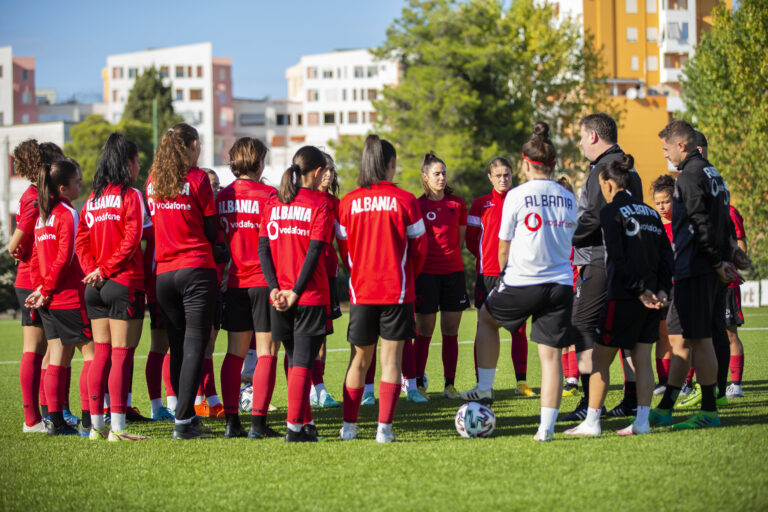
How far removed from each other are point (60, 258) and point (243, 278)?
1616 mm

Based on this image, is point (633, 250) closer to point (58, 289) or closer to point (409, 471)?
point (409, 471)

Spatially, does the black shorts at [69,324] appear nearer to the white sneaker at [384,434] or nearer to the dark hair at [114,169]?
the dark hair at [114,169]

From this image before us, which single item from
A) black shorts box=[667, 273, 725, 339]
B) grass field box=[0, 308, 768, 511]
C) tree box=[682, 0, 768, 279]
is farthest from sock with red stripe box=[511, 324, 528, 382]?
tree box=[682, 0, 768, 279]

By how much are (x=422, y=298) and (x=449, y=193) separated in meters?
1.18

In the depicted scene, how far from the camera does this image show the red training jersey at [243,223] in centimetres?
698

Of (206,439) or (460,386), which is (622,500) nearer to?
(206,439)

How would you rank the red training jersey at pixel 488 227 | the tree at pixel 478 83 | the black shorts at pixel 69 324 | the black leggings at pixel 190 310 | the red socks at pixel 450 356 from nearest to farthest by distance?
the black leggings at pixel 190 310 < the black shorts at pixel 69 324 < the red training jersey at pixel 488 227 < the red socks at pixel 450 356 < the tree at pixel 478 83

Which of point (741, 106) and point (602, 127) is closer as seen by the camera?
point (602, 127)

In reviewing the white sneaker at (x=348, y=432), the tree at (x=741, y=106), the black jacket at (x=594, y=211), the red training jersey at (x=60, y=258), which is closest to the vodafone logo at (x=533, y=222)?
the black jacket at (x=594, y=211)

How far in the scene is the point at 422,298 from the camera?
29.8 feet

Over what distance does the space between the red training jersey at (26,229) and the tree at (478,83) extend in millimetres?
37608

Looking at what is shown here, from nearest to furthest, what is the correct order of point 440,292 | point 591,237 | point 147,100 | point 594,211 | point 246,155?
point 594,211
point 591,237
point 246,155
point 440,292
point 147,100

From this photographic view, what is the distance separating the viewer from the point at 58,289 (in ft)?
24.0

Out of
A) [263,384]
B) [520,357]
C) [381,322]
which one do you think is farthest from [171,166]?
[520,357]
